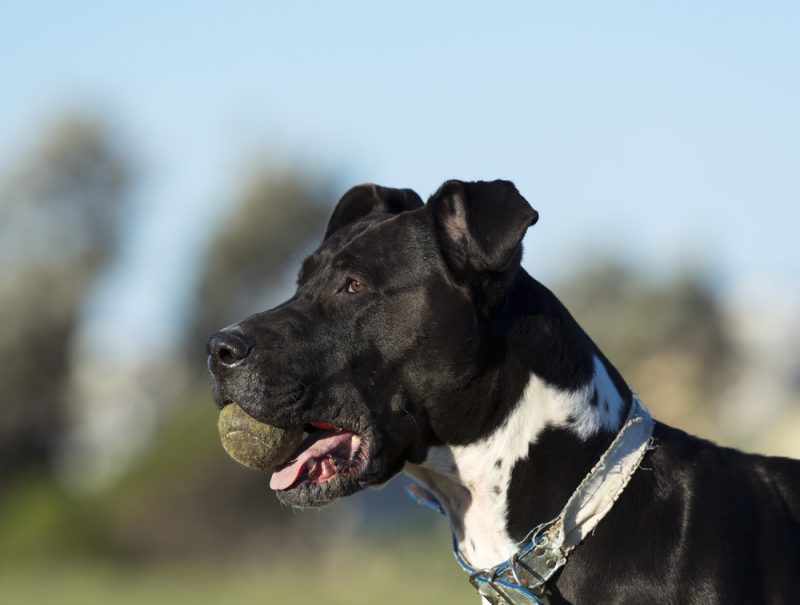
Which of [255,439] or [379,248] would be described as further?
[379,248]

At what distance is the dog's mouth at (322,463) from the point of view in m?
4.49

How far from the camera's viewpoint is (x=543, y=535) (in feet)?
14.0

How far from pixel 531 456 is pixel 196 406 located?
17.4 meters

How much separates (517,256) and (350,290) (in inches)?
25.1

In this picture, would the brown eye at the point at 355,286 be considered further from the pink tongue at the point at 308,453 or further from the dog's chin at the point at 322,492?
the dog's chin at the point at 322,492

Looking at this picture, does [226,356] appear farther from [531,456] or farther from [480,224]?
[531,456]

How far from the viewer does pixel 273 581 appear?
18594 mm

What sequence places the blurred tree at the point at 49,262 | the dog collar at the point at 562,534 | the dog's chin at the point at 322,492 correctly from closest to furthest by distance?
the dog collar at the point at 562,534 < the dog's chin at the point at 322,492 < the blurred tree at the point at 49,262

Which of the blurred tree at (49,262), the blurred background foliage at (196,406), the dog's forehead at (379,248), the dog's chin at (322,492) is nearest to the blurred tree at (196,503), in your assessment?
the blurred background foliage at (196,406)

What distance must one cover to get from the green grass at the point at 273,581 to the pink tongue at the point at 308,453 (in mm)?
10173

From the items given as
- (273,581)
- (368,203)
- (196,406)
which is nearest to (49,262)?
(196,406)

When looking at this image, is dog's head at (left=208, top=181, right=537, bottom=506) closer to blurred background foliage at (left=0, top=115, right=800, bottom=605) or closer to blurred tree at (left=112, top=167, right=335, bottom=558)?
blurred background foliage at (left=0, top=115, right=800, bottom=605)

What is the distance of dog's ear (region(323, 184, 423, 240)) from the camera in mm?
5410

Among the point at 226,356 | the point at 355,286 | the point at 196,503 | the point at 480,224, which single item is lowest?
the point at 196,503
